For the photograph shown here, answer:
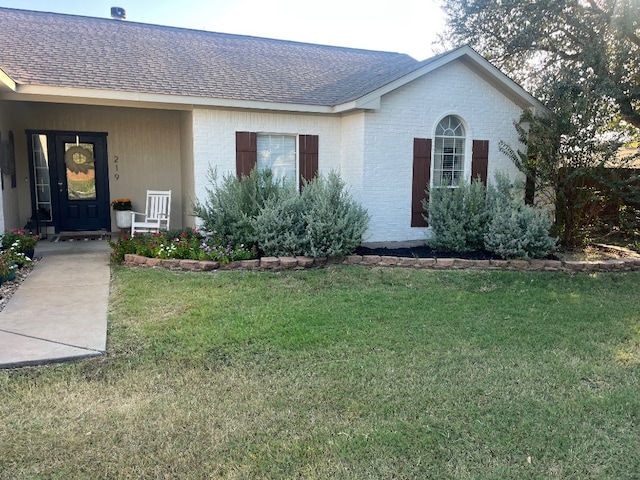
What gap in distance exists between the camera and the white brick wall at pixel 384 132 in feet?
28.0

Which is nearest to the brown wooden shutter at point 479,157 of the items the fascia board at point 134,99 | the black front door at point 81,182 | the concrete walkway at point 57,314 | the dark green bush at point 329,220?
the fascia board at point 134,99

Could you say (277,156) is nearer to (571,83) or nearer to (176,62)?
(176,62)

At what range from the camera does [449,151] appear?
372 inches

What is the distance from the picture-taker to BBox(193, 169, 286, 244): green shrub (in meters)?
7.23

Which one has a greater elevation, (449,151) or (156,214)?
(449,151)

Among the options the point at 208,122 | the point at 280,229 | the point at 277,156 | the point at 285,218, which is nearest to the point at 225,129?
the point at 208,122

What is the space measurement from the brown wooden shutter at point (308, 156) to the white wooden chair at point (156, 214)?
8.62 ft

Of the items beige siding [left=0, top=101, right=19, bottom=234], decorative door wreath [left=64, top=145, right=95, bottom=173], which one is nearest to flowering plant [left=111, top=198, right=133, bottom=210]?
decorative door wreath [left=64, top=145, right=95, bottom=173]

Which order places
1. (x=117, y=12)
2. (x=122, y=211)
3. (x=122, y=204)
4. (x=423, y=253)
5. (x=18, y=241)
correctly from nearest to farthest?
1. (x=18, y=241)
2. (x=423, y=253)
3. (x=122, y=211)
4. (x=122, y=204)
5. (x=117, y=12)

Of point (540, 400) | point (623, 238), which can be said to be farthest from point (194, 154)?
point (623, 238)

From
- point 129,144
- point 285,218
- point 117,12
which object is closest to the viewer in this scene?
point 285,218

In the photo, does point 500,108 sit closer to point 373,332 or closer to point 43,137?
point 373,332

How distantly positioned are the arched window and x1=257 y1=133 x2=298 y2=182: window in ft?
9.18

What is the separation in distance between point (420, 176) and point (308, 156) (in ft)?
7.21
